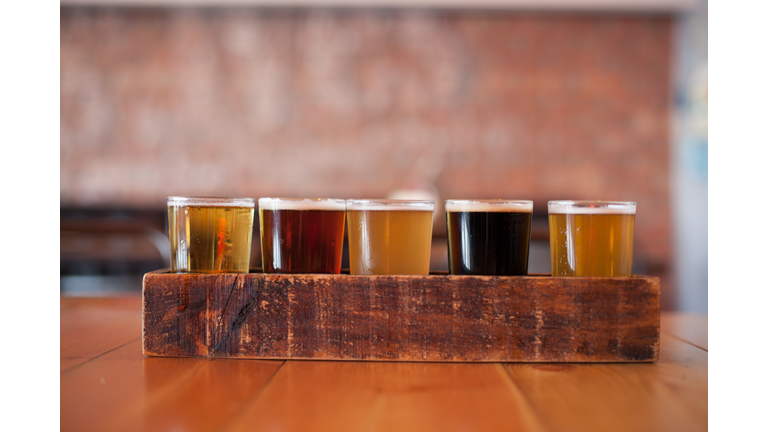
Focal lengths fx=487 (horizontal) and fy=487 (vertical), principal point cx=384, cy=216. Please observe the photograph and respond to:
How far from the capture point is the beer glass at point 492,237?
0.69 meters

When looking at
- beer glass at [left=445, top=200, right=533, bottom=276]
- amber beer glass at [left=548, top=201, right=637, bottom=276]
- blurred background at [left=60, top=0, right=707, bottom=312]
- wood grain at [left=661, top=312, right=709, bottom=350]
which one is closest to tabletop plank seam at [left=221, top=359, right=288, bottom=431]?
beer glass at [left=445, top=200, right=533, bottom=276]

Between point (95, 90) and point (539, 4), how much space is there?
3095 millimetres

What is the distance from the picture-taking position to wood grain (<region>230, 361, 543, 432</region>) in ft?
1.39

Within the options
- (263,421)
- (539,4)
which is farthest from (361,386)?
(539,4)

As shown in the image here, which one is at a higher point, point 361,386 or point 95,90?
point 95,90

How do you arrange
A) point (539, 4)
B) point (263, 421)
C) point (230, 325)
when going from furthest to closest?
1. point (539, 4)
2. point (230, 325)
3. point (263, 421)

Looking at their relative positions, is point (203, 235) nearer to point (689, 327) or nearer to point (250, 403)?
point (250, 403)

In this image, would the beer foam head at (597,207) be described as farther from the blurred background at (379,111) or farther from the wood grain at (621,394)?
the blurred background at (379,111)

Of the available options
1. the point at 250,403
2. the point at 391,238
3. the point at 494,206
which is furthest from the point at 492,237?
the point at 250,403

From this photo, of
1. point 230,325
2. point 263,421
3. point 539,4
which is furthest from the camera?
point 539,4

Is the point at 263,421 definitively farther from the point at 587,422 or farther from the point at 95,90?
the point at 95,90

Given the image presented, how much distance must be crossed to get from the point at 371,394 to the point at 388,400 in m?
0.02

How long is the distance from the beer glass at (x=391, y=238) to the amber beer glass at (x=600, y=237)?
211 millimetres

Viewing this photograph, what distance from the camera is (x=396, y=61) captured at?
3.32 meters
